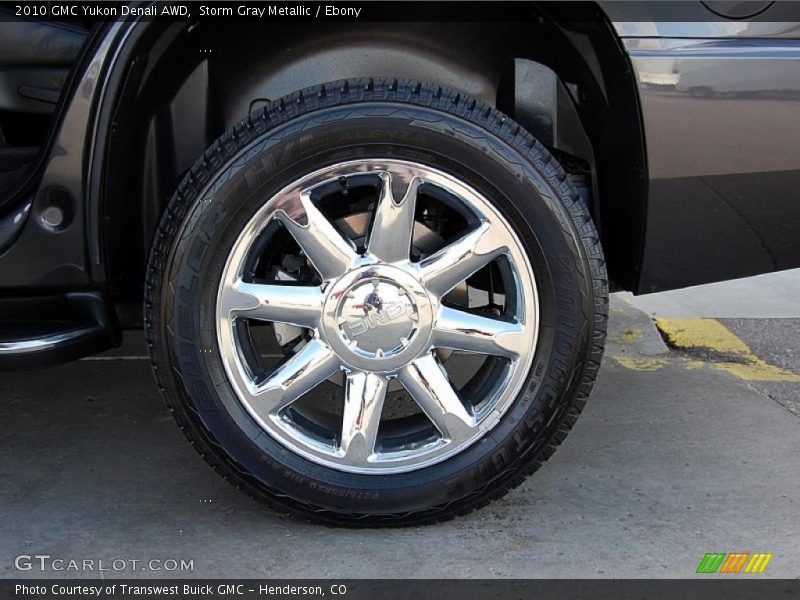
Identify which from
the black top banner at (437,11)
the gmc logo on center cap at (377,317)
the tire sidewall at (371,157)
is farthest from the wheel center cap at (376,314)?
the black top banner at (437,11)

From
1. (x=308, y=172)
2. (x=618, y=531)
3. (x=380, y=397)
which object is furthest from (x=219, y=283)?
(x=618, y=531)

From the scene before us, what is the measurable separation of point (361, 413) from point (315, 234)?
43 cm

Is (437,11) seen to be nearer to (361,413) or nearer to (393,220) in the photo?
(393,220)

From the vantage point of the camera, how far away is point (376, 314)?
2.03m

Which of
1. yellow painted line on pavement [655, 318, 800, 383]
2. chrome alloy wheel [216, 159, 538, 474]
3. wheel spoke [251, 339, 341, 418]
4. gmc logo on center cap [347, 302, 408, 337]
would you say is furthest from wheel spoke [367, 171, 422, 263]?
yellow painted line on pavement [655, 318, 800, 383]

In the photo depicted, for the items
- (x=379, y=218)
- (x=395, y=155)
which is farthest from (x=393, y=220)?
(x=395, y=155)

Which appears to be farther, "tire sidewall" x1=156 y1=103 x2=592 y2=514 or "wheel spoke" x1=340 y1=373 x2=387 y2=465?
"wheel spoke" x1=340 y1=373 x2=387 y2=465

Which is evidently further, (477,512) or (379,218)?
(477,512)

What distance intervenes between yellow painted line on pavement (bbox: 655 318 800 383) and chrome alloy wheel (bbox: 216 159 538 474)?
1481 millimetres

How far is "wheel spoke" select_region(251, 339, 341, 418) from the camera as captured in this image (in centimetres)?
208

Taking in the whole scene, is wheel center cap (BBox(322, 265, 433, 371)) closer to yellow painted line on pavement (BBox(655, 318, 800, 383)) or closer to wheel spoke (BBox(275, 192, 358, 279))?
wheel spoke (BBox(275, 192, 358, 279))

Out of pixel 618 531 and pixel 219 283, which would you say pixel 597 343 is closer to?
pixel 618 531
